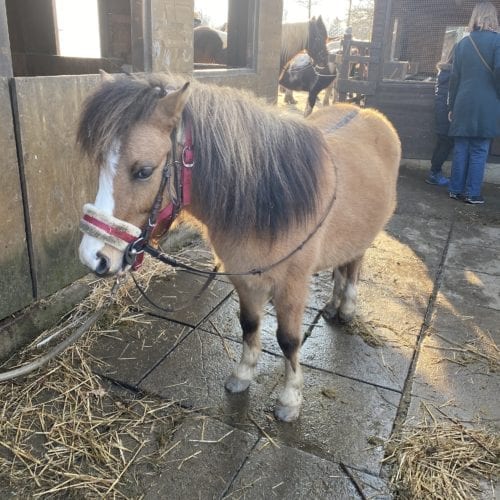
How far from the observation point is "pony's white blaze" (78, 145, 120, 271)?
1604 millimetres

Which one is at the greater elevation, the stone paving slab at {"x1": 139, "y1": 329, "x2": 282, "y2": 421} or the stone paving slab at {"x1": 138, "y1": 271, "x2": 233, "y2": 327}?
the stone paving slab at {"x1": 138, "y1": 271, "x2": 233, "y2": 327}

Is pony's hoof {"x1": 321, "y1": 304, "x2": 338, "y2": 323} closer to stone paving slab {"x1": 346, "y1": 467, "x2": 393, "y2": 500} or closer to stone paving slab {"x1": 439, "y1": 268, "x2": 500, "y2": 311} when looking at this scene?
stone paving slab {"x1": 439, "y1": 268, "x2": 500, "y2": 311}

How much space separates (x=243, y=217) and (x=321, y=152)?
0.53 m

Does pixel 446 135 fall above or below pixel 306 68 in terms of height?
below

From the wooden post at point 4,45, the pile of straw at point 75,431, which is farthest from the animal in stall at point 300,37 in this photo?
the pile of straw at point 75,431

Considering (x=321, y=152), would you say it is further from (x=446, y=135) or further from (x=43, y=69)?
(x=446, y=135)

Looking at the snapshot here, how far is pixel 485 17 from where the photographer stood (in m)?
5.27

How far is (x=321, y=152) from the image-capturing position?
2.15 metres

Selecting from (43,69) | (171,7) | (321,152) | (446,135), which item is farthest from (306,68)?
(321,152)

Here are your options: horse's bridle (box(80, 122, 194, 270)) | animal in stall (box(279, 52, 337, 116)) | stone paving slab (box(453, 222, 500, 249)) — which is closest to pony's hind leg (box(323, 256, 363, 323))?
horse's bridle (box(80, 122, 194, 270))

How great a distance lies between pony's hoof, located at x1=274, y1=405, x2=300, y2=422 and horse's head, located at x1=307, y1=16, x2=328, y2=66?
934 centimetres

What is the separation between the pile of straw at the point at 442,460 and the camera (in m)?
1.95

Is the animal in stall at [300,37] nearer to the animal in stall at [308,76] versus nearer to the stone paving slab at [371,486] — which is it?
the animal in stall at [308,76]

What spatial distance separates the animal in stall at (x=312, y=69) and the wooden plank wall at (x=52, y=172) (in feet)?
25.0
